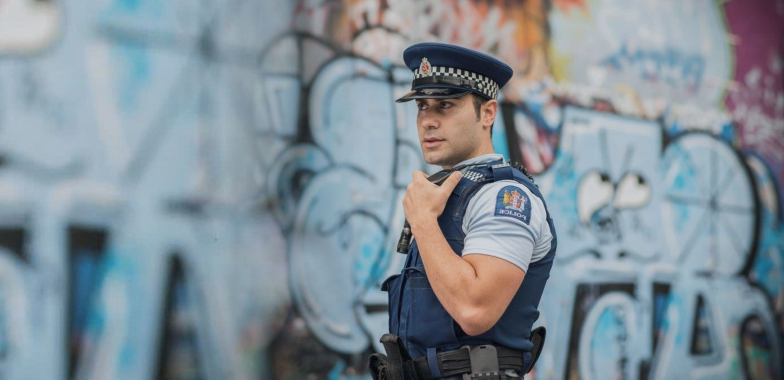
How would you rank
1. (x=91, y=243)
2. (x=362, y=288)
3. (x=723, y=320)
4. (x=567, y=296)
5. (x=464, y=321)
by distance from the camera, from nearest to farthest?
(x=464, y=321), (x=91, y=243), (x=362, y=288), (x=567, y=296), (x=723, y=320)

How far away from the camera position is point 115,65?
3959mm

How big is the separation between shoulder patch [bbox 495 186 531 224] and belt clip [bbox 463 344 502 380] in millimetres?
353

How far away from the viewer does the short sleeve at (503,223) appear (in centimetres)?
214

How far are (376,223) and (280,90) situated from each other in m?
0.94

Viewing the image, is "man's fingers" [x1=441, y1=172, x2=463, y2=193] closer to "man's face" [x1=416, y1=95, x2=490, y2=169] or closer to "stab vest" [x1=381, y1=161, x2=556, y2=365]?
"stab vest" [x1=381, y1=161, x2=556, y2=365]

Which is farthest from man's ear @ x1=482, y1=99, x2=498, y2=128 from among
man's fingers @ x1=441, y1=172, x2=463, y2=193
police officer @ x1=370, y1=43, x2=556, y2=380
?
man's fingers @ x1=441, y1=172, x2=463, y2=193

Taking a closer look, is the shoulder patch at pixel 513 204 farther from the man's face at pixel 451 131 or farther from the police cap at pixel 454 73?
the police cap at pixel 454 73

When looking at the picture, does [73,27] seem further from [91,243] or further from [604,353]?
[604,353]

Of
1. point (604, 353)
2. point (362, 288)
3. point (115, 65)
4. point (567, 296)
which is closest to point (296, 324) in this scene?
point (362, 288)

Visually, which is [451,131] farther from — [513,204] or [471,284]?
[471,284]

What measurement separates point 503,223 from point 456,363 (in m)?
0.39

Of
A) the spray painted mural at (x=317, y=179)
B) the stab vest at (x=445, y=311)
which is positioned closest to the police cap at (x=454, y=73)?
the stab vest at (x=445, y=311)

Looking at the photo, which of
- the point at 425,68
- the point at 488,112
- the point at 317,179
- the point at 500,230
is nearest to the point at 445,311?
the point at 500,230

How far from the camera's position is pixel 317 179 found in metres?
4.64
